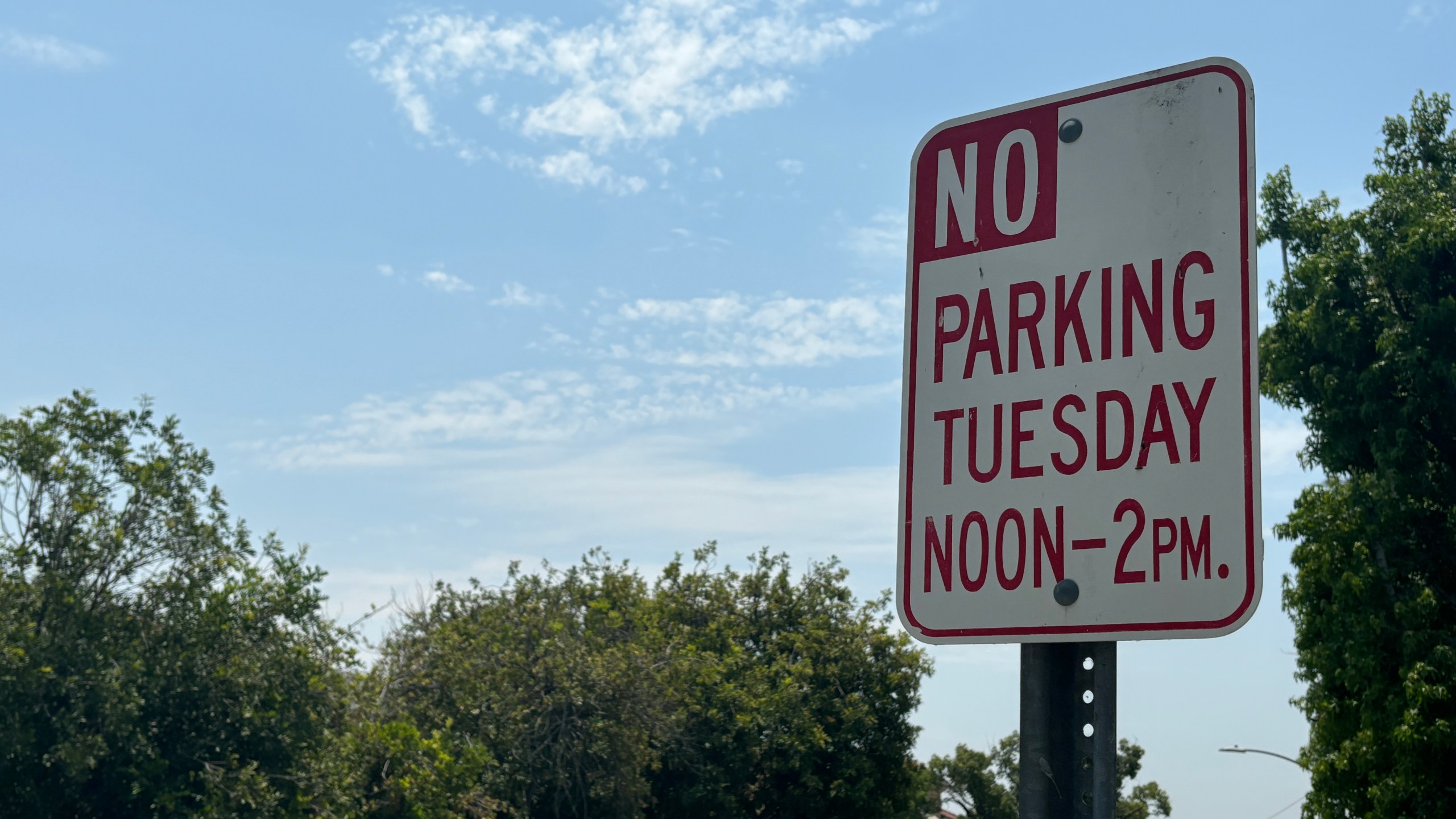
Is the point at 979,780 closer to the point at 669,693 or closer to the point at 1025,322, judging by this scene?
the point at 669,693

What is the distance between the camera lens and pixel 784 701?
30906 millimetres

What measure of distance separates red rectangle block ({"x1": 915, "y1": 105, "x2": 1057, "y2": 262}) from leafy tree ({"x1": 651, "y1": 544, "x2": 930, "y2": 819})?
27361 millimetres

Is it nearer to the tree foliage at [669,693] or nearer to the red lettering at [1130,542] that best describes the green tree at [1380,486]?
the tree foliage at [669,693]

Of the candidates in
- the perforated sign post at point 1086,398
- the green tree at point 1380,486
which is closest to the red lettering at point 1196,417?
the perforated sign post at point 1086,398

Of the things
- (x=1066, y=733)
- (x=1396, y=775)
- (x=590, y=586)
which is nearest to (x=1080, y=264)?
(x=1066, y=733)

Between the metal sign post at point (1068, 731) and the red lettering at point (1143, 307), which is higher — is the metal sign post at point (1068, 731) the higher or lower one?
the lower one

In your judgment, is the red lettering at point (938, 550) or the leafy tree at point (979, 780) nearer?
the red lettering at point (938, 550)

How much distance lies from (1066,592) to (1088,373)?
39 centimetres

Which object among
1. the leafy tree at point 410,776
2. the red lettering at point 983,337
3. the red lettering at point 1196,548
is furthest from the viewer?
the leafy tree at point 410,776

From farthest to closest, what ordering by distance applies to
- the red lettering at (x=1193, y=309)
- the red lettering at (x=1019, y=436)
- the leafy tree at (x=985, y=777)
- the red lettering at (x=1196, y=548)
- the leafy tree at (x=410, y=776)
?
the leafy tree at (x=985, y=777) < the leafy tree at (x=410, y=776) < the red lettering at (x=1019, y=436) < the red lettering at (x=1193, y=309) < the red lettering at (x=1196, y=548)

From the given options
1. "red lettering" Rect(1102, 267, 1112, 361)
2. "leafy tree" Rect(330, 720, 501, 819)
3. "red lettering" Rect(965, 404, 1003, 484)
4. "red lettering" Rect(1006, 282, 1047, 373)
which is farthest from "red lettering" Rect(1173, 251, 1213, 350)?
"leafy tree" Rect(330, 720, 501, 819)

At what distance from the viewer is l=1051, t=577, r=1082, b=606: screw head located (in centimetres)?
216

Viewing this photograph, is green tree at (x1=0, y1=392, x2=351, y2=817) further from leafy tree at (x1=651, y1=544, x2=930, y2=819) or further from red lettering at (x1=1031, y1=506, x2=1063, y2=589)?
red lettering at (x1=1031, y1=506, x2=1063, y2=589)

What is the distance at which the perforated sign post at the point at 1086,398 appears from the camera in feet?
6.86
